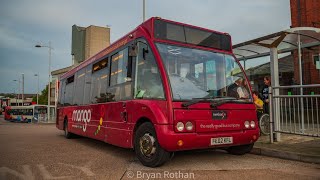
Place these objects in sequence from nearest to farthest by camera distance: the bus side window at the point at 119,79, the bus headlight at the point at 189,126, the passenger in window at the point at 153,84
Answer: the bus headlight at the point at 189,126 < the passenger in window at the point at 153,84 < the bus side window at the point at 119,79

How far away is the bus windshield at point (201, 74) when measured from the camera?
5950 millimetres

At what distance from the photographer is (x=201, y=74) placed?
630cm

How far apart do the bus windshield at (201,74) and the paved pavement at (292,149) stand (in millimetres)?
1433

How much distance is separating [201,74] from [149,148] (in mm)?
1809

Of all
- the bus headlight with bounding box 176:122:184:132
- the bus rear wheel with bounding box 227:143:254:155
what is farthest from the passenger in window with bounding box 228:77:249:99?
the bus headlight with bounding box 176:122:184:132

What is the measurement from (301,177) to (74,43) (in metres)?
65.3

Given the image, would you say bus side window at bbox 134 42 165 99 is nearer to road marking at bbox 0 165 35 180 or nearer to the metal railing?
road marking at bbox 0 165 35 180

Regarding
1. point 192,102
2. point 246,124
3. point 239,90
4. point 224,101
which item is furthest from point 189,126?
point 239,90

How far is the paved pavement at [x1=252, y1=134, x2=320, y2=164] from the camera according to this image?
6.40 metres

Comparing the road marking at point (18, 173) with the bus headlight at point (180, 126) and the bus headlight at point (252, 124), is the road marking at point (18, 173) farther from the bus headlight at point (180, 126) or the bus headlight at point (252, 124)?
the bus headlight at point (252, 124)

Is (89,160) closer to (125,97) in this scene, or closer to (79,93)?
(125,97)

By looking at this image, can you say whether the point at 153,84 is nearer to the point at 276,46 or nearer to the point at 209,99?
the point at 209,99

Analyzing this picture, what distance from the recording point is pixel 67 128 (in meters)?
12.6

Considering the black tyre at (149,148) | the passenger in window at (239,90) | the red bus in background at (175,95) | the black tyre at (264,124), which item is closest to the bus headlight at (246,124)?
the red bus in background at (175,95)
